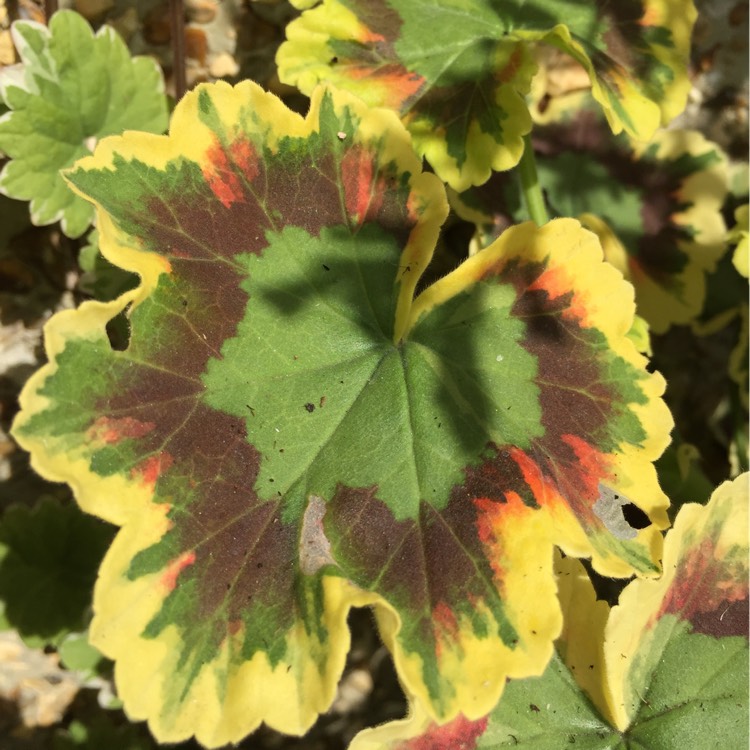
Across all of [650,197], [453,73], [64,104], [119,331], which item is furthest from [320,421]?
[650,197]

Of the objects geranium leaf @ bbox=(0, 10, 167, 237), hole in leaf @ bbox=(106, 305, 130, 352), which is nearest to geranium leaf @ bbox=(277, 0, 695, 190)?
geranium leaf @ bbox=(0, 10, 167, 237)

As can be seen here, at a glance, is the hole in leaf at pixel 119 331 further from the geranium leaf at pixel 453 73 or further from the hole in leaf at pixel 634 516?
the hole in leaf at pixel 634 516

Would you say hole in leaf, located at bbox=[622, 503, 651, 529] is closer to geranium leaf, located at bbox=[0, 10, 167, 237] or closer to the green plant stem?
the green plant stem

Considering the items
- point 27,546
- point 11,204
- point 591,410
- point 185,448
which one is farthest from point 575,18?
point 27,546

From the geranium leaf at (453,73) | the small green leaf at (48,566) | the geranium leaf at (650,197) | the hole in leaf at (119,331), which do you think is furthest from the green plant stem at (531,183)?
the small green leaf at (48,566)

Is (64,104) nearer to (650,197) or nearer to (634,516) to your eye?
(634,516)

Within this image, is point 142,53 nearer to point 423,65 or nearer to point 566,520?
point 423,65
